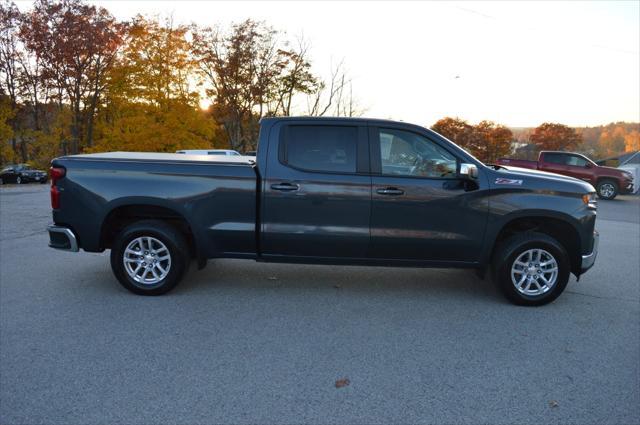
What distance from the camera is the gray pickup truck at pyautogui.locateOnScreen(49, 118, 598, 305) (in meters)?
5.11

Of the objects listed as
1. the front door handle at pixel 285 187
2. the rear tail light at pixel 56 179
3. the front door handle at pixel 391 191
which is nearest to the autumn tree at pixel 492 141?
the front door handle at pixel 391 191

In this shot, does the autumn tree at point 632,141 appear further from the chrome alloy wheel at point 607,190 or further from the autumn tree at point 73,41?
the autumn tree at point 73,41

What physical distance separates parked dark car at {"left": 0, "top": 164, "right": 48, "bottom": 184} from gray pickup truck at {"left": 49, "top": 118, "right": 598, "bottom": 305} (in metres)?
37.4

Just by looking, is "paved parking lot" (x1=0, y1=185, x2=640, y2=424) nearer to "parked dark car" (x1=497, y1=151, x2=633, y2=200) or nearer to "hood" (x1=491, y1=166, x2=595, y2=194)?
"hood" (x1=491, y1=166, x2=595, y2=194)

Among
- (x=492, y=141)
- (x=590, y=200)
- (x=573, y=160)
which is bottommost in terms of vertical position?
(x=590, y=200)

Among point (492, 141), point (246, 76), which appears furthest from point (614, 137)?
point (246, 76)

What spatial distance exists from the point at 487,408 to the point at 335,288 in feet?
9.10

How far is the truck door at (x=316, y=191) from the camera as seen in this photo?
5.11 meters

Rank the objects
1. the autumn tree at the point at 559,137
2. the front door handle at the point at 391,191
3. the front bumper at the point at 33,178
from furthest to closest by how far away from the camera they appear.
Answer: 1. the autumn tree at the point at 559,137
2. the front bumper at the point at 33,178
3. the front door handle at the point at 391,191

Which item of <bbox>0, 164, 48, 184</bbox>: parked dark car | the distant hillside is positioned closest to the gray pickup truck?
<bbox>0, 164, 48, 184</bbox>: parked dark car

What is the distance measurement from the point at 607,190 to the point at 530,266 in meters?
20.2

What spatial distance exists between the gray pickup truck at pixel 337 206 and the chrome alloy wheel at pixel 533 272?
0.05 feet

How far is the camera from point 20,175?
36.7 meters

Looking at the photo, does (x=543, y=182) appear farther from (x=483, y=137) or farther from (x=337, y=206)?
(x=483, y=137)
